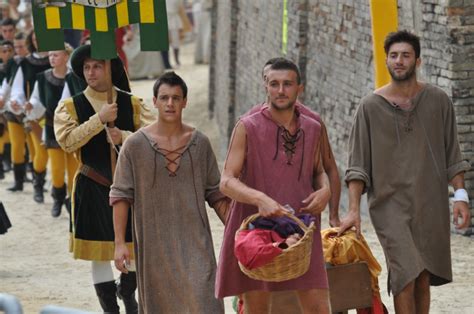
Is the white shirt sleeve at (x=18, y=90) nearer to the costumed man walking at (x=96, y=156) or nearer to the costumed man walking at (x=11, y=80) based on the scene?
the costumed man walking at (x=11, y=80)

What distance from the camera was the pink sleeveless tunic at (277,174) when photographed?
785cm

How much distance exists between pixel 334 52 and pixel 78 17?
7.33m

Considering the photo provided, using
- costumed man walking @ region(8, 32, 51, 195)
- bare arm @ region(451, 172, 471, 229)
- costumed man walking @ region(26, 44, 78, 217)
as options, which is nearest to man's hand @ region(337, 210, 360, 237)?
bare arm @ region(451, 172, 471, 229)

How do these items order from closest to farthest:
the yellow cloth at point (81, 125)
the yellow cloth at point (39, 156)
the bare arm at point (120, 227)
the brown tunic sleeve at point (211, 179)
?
the bare arm at point (120, 227) → the brown tunic sleeve at point (211, 179) → the yellow cloth at point (81, 125) → the yellow cloth at point (39, 156)

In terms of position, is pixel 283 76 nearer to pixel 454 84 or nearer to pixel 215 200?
pixel 215 200

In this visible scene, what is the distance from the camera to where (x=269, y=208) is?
24.7 feet

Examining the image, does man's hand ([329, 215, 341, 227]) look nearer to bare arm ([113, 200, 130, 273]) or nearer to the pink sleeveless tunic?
the pink sleeveless tunic

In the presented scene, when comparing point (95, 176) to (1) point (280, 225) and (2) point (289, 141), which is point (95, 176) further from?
(1) point (280, 225)

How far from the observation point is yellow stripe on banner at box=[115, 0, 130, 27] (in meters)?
9.29

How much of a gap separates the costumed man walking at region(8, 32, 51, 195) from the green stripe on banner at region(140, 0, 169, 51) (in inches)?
280

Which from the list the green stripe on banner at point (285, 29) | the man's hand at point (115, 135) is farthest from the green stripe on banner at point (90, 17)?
the green stripe on banner at point (285, 29)

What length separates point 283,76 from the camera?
25.7ft

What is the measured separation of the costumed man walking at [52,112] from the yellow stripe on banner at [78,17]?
4.78 m

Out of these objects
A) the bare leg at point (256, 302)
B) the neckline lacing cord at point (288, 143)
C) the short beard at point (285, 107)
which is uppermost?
the short beard at point (285, 107)
